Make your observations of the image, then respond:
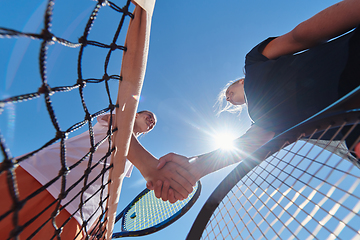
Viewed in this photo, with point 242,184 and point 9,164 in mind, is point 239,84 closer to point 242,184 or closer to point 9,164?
point 242,184

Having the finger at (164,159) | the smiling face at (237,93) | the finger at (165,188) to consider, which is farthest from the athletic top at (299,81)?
the finger at (165,188)

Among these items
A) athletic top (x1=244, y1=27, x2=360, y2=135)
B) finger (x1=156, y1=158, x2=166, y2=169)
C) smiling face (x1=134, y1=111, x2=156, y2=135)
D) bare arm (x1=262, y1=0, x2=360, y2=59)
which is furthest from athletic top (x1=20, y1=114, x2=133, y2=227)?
bare arm (x1=262, y1=0, x2=360, y2=59)

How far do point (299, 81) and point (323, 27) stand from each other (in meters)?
0.24

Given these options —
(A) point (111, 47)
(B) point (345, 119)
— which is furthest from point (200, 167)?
(A) point (111, 47)

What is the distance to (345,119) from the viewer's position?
64 centimetres

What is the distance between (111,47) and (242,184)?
1069 millimetres

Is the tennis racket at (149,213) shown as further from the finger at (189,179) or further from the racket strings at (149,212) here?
the finger at (189,179)

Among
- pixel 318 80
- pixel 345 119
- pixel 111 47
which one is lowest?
pixel 345 119

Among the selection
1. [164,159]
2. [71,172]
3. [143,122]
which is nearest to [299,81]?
[164,159]

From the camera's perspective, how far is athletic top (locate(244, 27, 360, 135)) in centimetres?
71

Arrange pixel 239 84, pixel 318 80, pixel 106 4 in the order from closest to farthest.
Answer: pixel 106 4 < pixel 318 80 < pixel 239 84

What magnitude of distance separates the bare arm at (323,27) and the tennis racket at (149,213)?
135 cm

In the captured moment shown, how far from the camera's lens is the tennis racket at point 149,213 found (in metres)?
1.76

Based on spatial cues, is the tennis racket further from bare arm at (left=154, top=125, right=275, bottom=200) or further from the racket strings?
bare arm at (left=154, top=125, right=275, bottom=200)
